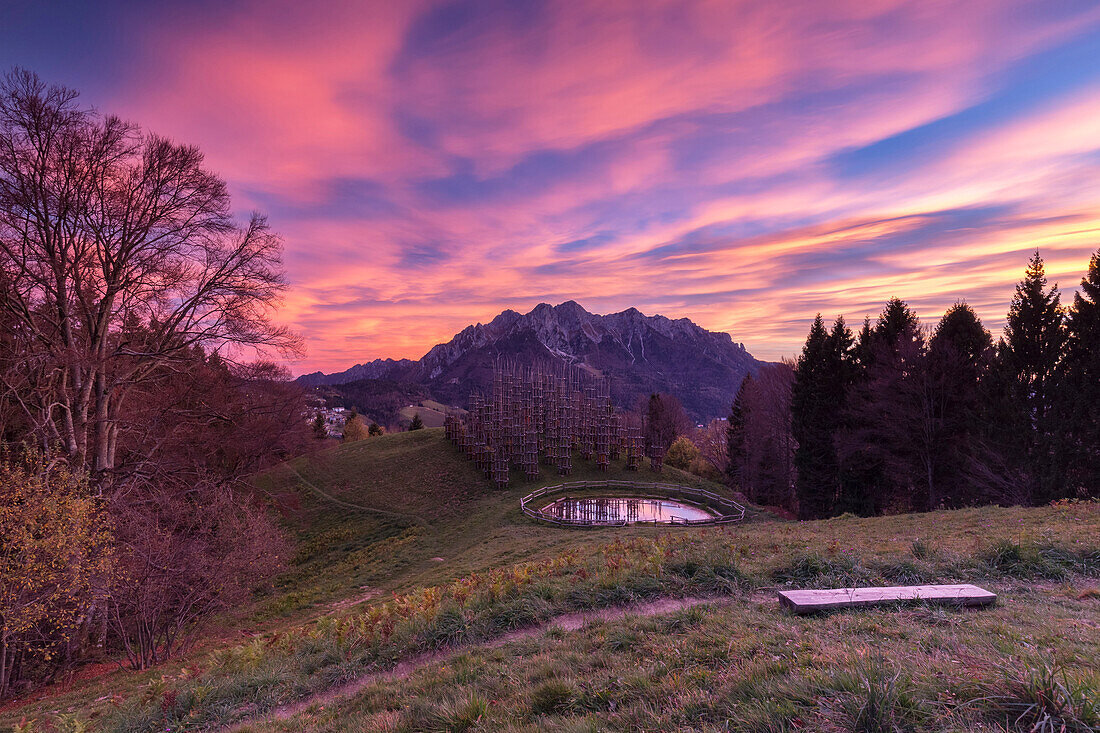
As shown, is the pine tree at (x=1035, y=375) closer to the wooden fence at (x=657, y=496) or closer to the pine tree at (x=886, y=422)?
the pine tree at (x=886, y=422)

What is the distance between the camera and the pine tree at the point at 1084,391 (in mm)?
20109

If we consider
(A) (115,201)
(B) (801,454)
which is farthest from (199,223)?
(B) (801,454)

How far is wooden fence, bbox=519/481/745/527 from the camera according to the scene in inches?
1083

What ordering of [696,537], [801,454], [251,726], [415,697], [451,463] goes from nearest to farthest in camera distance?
[415,697] < [251,726] < [696,537] < [801,454] < [451,463]

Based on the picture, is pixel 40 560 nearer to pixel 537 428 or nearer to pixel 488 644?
pixel 488 644

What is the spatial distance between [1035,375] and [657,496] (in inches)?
864

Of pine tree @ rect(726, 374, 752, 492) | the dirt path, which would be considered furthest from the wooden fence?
the dirt path

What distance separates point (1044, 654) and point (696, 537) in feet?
31.5

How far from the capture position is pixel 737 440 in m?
51.1

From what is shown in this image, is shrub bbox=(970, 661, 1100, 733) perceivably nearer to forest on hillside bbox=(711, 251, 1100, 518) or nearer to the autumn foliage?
the autumn foliage

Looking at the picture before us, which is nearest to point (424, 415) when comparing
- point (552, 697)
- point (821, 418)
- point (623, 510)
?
point (623, 510)

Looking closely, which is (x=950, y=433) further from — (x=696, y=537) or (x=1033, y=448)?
(x=696, y=537)

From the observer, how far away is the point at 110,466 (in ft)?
52.5

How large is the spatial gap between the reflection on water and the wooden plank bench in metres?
20.1
